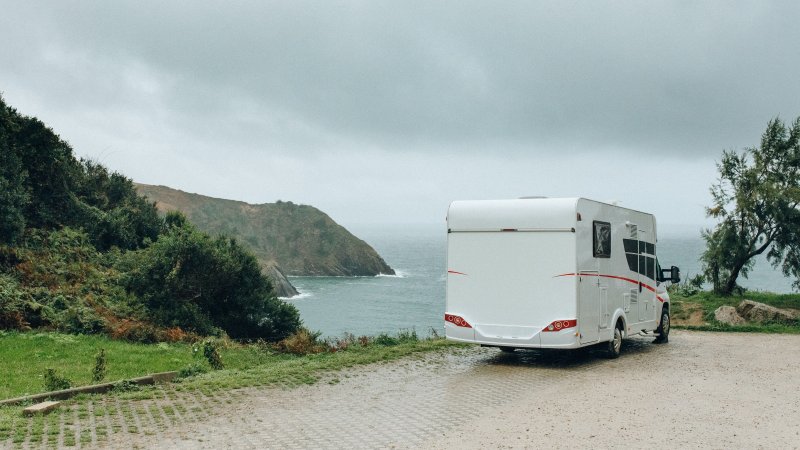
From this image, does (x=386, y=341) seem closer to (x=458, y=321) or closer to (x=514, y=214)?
(x=458, y=321)

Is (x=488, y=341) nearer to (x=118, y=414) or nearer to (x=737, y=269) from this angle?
(x=118, y=414)

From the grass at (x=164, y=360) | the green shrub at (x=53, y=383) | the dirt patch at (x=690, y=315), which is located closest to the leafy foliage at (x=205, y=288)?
the grass at (x=164, y=360)

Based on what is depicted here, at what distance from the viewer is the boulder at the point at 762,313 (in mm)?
24047

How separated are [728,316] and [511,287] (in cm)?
1558

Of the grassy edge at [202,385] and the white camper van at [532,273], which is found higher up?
the white camper van at [532,273]

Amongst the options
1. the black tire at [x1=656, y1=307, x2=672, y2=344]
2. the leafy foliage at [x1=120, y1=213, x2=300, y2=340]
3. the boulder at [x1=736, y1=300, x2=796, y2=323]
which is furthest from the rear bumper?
the boulder at [x1=736, y1=300, x2=796, y2=323]

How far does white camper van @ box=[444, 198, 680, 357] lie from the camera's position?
13.0 m

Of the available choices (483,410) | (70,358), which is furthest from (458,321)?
(70,358)

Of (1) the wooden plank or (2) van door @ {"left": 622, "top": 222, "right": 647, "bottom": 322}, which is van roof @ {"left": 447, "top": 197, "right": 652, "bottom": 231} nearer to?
(2) van door @ {"left": 622, "top": 222, "right": 647, "bottom": 322}

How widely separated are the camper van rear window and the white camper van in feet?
0.07

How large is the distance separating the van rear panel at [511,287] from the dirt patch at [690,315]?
16.1 m

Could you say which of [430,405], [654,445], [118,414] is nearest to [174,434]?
[118,414]

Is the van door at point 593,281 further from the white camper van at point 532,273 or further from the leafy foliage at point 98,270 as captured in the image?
the leafy foliage at point 98,270

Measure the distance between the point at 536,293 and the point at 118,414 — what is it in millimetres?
7937
